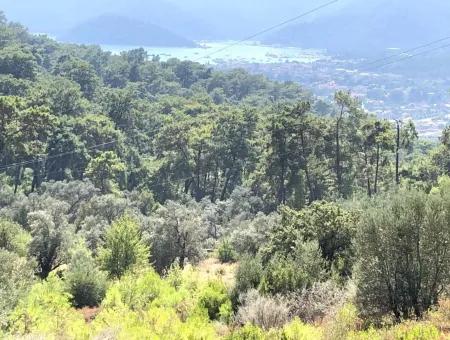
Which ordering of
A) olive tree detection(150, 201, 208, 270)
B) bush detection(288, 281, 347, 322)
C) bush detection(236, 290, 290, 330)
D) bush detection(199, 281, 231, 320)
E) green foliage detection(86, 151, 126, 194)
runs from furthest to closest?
1. green foliage detection(86, 151, 126, 194)
2. olive tree detection(150, 201, 208, 270)
3. bush detection(199, 281, 231, 320)
4. bush detection(288, 281, 347, 322)
5. bush detection(236, 290, 290, 330)

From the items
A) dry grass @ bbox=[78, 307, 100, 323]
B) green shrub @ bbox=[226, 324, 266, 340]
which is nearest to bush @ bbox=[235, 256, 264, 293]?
dry grass @ bbox=[78, 307, 100, 323]

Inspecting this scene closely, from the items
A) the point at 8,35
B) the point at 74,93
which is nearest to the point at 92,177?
the point at 74,93

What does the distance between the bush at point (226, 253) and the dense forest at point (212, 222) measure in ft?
0.28

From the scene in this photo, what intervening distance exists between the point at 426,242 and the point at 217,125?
166ft

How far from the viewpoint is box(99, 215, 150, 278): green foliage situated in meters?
28.0

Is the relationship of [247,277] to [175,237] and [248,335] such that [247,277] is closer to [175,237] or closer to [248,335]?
[248,335]

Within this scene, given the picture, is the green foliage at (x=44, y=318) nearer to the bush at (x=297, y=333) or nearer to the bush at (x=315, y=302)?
the bush at (x=297, y=333)

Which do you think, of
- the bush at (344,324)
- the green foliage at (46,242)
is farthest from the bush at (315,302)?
the green foliage at (46,242)

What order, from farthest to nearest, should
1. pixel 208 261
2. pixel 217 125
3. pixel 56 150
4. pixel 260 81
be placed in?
1. pixel 260 81
2. pixel 217 125
3. pixel 56 150
4. pixel 208 261

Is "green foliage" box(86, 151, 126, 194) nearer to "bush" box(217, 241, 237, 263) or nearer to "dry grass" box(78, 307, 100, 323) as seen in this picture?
"bush" box(217, 241, 237, 263)

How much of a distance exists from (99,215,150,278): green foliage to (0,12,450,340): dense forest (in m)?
0.08

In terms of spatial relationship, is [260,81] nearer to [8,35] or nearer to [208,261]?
[8,35]

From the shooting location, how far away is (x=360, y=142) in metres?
50.6

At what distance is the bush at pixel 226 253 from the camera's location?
34344mm
